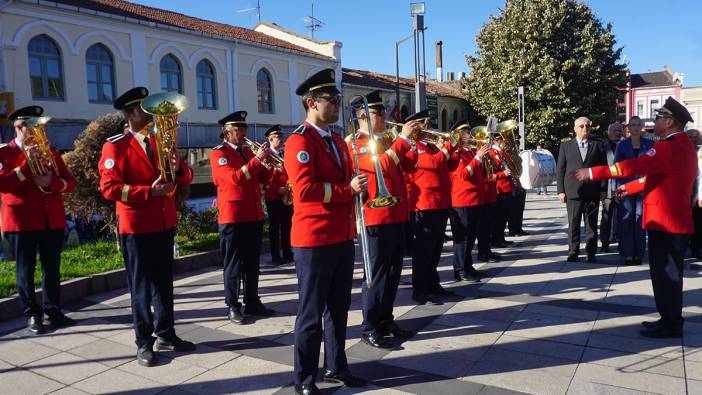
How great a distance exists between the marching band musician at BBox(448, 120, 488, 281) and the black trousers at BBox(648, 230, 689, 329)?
242 centimetres

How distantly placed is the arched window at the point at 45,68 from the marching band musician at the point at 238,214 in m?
15.2

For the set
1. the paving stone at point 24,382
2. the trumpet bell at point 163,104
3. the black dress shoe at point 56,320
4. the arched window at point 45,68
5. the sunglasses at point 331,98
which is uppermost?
the arched window at point 45,68

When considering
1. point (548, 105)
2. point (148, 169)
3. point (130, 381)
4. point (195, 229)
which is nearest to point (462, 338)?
point (130, 381)

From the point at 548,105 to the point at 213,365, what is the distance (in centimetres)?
2753

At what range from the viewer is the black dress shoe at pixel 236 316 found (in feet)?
17.3

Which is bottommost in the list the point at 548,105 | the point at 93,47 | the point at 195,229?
the point at 195,229

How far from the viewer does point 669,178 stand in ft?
15.5

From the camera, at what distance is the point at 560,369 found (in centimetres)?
401

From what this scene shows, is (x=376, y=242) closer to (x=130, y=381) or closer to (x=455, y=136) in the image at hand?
(x=130, y=381)

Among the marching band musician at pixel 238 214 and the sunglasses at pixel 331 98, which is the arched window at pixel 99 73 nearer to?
the marching band musician at pixel 238 214

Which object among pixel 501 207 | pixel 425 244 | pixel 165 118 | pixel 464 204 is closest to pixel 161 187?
pixel 165 118

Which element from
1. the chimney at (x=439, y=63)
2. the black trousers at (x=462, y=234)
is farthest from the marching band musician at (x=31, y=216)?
the chimney at (x=439, y=63)

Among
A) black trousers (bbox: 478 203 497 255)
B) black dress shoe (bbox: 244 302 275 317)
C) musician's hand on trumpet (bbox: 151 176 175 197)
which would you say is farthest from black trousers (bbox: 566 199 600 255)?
musician's hand on trumpet (bbox: 151 176 175 197)

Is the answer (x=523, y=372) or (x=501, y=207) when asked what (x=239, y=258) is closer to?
(x=523, y=372)
